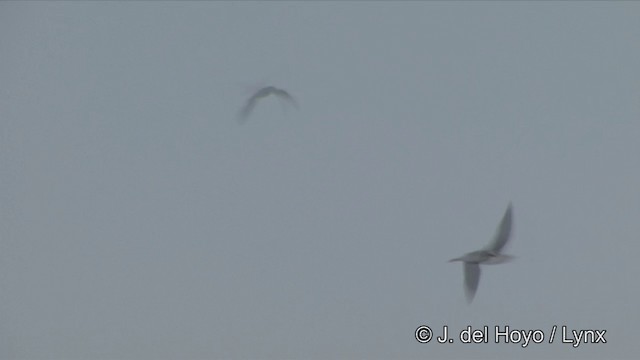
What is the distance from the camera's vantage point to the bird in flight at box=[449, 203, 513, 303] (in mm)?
11211

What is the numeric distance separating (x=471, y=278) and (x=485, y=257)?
20cm

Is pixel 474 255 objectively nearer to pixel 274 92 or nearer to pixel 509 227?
pixel 509 227

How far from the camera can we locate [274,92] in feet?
38.5

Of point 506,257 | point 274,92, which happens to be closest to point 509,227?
point 506,257

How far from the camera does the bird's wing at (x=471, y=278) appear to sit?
445 inches

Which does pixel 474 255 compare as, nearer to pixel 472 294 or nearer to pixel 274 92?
pixel 472 294

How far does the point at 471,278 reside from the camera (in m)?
11.4

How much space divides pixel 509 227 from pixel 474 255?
38 cm

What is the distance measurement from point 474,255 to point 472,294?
0.32m

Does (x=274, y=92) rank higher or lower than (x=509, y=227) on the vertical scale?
higher

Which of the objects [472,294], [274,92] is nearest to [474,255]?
[472,294]

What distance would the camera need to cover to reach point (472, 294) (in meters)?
11.3

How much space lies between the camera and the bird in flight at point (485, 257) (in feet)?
36.8

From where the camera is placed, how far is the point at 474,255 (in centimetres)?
1144
